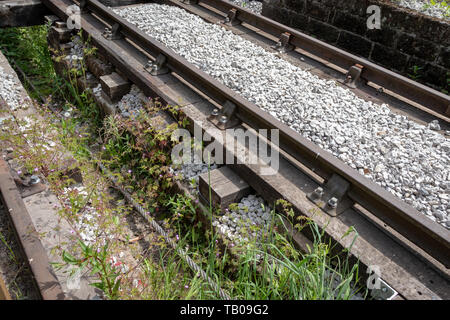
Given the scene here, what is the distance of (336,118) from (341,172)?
124cm

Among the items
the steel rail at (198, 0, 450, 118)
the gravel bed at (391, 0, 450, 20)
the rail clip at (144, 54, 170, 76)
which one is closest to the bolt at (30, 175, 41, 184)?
the rail clip at (144, 54, 170, 76)

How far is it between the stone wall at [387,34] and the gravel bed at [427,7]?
0.63m

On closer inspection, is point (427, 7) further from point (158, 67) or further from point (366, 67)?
point (158, 67)

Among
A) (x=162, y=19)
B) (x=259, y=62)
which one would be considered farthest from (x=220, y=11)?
(x=259, y=62)

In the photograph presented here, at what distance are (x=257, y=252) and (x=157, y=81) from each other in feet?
9.86

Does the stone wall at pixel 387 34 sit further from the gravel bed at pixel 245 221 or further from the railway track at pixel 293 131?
the gravel bed at pixel 245 221

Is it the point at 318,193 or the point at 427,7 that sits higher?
the point at 427,7

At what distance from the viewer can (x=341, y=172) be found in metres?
3.26

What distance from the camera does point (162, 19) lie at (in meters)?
6.79

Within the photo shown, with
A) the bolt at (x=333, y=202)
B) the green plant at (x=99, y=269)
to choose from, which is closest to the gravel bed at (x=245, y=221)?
the bolt at (x=333, y=202)

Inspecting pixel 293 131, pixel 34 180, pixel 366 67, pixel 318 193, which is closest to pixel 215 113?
pixel 293 131

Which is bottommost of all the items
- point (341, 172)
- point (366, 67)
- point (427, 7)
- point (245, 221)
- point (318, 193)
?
point (245, 221)

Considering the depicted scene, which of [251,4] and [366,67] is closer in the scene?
[366,67]
